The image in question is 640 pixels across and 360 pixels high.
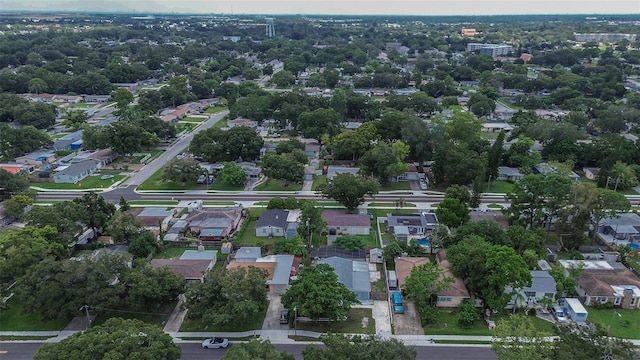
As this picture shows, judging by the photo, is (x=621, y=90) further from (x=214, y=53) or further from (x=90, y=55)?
(x=90, y=55)

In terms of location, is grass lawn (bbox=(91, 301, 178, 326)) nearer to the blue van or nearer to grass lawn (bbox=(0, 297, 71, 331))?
grass lawn (bbox=(0, 297, 71, 331))

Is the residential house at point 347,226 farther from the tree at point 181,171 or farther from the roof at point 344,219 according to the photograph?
the tree at point 181,171

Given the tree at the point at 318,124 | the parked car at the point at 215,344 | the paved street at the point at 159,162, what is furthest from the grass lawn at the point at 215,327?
the tree at the point at 318,124

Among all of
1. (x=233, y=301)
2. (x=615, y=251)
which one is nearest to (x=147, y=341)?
(x=233, y=301)

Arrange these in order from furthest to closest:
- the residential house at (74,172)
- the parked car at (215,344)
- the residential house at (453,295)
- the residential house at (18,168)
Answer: the residential house at (74,172) → the residential house at (18,168) → the residential house at (453,295) → the parked car at (215,344)

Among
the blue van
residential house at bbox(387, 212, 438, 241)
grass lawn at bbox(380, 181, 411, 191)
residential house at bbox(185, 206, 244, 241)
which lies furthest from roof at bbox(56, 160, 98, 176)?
the blue van
